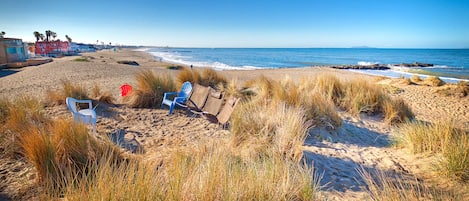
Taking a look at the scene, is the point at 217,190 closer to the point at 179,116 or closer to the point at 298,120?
the point at 298,120

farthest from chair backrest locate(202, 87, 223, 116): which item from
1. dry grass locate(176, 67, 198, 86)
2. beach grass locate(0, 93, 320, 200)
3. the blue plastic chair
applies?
dry grass locate(176, 67, 198, 86)

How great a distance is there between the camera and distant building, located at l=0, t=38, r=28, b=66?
2073 cm

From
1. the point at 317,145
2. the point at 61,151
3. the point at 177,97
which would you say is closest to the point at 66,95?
the point at 177,97

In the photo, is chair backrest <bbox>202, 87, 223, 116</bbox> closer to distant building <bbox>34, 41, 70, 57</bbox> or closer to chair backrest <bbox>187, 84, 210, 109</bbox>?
chair backrest <bbox>187, 84, 210, 109</bbox>

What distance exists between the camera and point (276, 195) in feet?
5.87

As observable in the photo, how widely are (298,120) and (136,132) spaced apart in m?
2.78

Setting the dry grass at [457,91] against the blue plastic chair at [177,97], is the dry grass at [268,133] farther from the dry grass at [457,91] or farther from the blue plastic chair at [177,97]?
the dry grass at [457,91]

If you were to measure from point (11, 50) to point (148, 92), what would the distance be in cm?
2427

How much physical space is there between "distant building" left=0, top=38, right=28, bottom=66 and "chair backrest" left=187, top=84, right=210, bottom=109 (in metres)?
23.5

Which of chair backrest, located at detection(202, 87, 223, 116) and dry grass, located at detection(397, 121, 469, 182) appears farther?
chair backrest, located at detection(202, 87, 223, 116)

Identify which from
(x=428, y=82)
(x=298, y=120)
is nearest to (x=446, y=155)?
(x=298, y=120)

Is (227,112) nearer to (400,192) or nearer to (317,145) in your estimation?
(317,145)

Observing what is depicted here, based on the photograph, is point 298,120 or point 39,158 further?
point 298,120

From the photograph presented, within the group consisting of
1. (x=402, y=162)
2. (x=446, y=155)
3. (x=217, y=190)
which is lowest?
(x=402, y=162)
